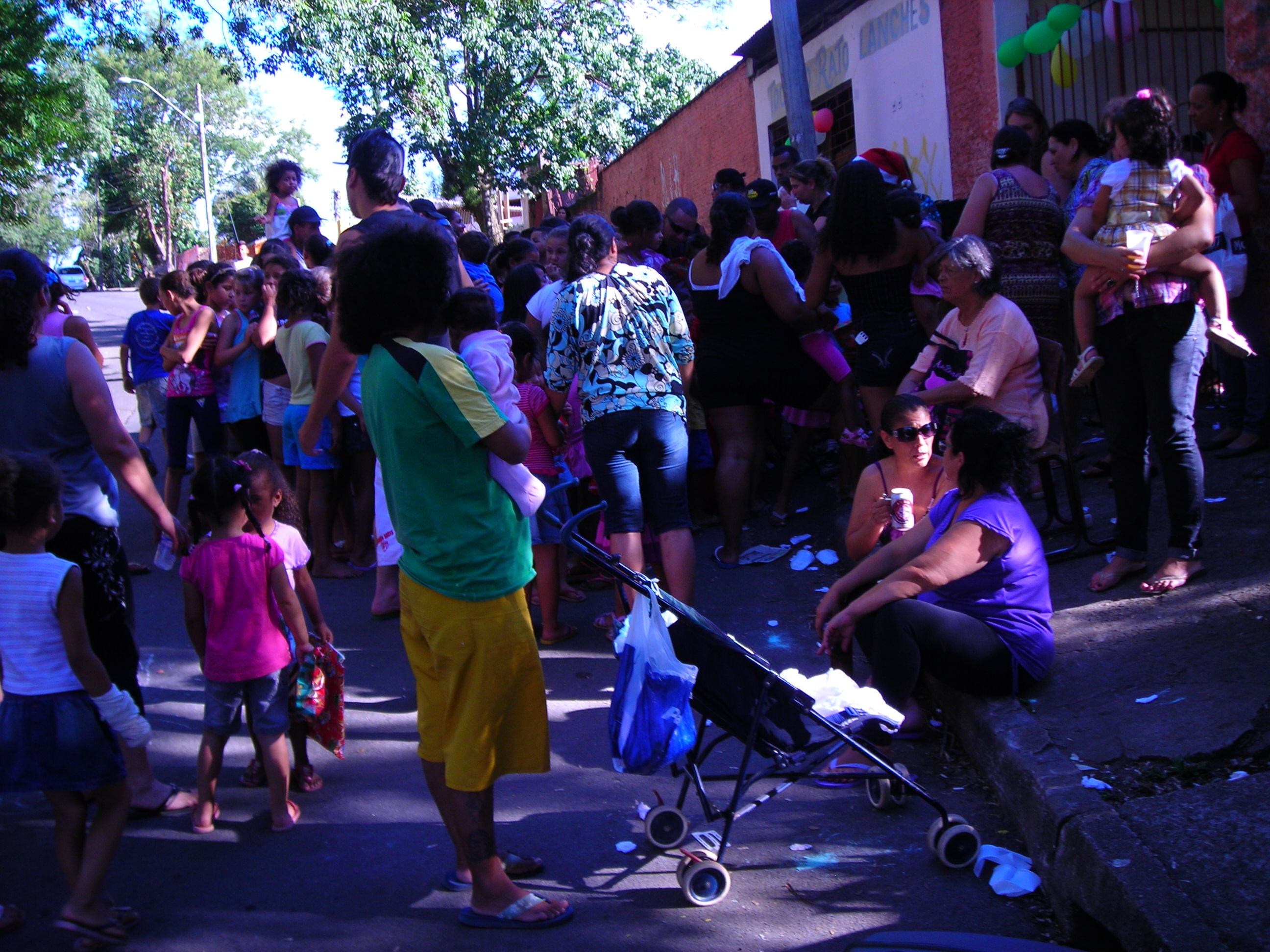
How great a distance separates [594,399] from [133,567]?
3926 mm

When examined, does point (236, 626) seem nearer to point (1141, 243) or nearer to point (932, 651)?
point (932, 651)

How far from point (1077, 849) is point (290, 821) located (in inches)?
100

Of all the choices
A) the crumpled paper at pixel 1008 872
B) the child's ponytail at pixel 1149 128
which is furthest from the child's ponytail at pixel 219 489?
the child's ponytail at pixel 1149 128

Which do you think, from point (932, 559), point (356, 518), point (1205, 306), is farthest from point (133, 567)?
point (1205, 306)

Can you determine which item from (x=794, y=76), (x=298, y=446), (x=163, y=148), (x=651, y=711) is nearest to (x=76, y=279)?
(x=163, y=148)

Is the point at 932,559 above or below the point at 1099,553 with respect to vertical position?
above

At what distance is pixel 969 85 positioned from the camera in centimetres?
968

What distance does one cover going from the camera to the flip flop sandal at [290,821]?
3729 mm

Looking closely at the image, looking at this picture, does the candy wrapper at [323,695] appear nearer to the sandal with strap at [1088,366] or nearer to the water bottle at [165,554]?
the water bottle at [165,554]

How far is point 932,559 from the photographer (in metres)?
3.70

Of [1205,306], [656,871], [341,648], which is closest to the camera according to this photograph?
[656,871]

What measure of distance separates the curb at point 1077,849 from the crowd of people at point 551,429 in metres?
0.26

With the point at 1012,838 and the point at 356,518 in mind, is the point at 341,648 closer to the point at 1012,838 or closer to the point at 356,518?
the point at 356,518

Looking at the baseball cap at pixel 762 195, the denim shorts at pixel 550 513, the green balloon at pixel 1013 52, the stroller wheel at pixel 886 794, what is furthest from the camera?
the green balloon at pixel 1013 52
